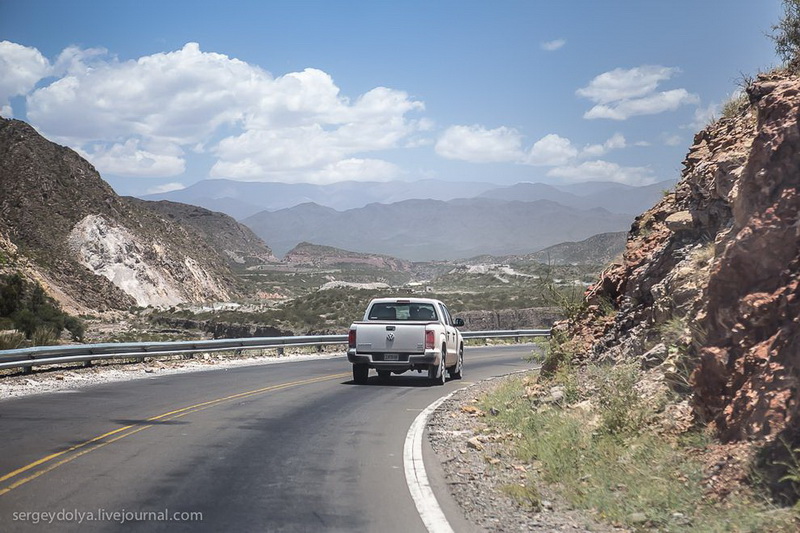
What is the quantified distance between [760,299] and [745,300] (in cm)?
19

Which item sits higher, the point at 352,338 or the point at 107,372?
the point at 352,338

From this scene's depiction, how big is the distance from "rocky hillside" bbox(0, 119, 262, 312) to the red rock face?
52935 mm

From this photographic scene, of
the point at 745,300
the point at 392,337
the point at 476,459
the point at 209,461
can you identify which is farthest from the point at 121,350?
the point at 745,300

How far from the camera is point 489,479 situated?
920 cm

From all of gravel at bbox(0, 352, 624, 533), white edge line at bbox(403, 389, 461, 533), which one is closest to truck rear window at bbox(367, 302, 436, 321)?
gravel at bbox(0, 352, 624, 533)

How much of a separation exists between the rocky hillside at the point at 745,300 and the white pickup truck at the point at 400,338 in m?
7.25

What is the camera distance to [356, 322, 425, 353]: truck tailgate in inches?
750

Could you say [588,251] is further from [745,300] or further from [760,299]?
[760,299]

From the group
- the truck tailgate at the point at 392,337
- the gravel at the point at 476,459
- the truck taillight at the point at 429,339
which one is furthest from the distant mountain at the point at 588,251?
the gravel at the point at 476,459

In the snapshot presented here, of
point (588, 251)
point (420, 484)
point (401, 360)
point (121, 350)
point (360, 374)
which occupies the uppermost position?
point (588, 251)

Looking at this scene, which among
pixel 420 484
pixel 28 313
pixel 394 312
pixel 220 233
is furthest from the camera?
pixel 220 233

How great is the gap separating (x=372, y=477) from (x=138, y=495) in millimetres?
2590

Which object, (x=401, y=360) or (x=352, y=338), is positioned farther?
(x=352, y=338)

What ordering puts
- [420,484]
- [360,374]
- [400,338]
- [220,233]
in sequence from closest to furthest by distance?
[420,484]
[400,338]
[360,374]
[220,233]
